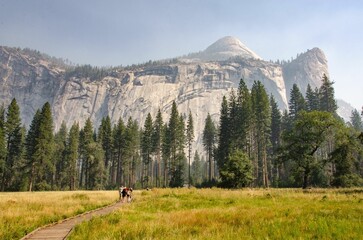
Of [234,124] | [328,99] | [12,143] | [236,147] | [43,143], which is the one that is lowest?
[236,147]

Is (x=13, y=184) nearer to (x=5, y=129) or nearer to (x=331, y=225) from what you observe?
(x=5, y=129)

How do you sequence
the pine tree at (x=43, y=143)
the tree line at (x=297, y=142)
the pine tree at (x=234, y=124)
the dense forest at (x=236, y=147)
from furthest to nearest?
the pine tree at (x=234, y=124) < the pine tree at (x=43, y=143) < the dense forest at (x=236, y=147) < the tree line at (x=297, y=142)

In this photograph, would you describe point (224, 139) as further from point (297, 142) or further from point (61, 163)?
point (61, 163)

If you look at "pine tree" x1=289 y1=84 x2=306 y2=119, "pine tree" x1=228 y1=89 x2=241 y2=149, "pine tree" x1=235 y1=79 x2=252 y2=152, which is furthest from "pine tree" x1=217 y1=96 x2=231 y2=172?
"pine tree" x1=289 y1=84 x2=306 y2=119

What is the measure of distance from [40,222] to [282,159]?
35.5 meters

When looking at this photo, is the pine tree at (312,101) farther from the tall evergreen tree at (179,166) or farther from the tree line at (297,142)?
the tall evergreen tree at (179,166)

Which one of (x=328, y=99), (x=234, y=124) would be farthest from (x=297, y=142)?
(x=328, y=99)

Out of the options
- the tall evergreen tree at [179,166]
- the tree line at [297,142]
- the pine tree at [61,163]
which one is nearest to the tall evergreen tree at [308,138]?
the tree line at [297,142]

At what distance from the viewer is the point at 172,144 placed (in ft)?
268

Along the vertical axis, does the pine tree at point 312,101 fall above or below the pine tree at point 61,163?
above

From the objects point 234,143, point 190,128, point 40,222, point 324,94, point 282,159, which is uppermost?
point 324,94

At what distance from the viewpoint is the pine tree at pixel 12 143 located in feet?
214

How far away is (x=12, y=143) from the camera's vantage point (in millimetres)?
68000

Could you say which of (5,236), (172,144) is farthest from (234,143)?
(5,236)
